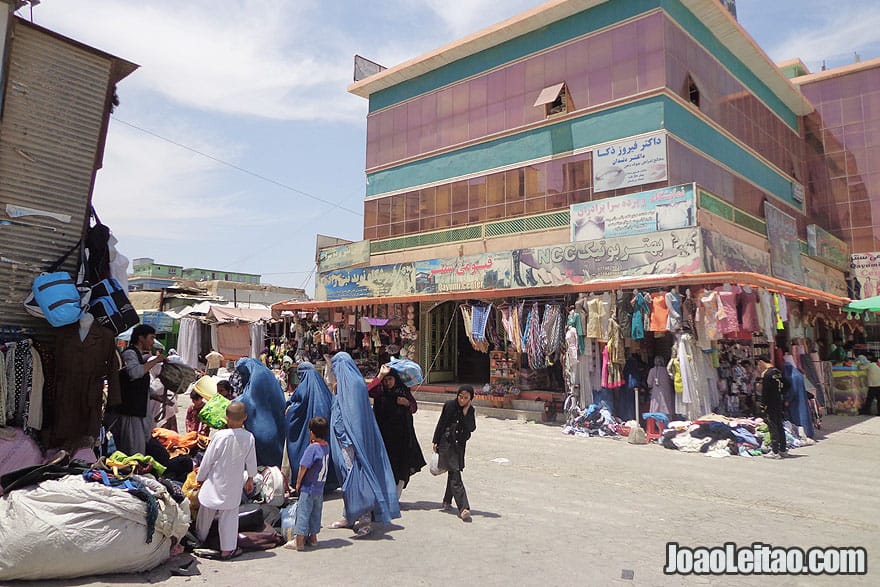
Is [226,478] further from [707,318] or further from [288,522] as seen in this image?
[707,318]

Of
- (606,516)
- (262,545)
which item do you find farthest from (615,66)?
(262,545)

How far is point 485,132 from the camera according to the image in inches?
696

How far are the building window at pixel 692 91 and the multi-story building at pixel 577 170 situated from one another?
3cm

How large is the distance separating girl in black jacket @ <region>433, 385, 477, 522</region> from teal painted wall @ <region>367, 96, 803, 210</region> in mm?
10780

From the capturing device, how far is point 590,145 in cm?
1533

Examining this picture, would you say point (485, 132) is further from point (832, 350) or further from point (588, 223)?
point (832, 350)

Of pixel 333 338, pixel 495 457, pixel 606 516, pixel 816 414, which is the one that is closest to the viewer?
pixel 606 516

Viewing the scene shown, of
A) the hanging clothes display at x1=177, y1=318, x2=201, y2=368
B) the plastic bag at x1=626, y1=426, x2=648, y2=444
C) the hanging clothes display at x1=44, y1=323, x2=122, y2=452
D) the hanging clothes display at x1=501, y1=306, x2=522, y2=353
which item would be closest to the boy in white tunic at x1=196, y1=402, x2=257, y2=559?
the hanging clothes display at x1=44, y1=323, x2=122, y2=452

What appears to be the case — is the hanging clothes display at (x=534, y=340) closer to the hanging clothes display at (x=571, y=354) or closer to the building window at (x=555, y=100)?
the hanging clothes display at (x=571, y=354)

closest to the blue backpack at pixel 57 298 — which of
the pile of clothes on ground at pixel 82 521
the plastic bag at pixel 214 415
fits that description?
the pile of clothes on ground at pixel 82 521

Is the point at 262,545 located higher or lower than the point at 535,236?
lower

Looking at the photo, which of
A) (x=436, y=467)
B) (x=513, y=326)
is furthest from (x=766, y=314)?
(x=436, y=467)

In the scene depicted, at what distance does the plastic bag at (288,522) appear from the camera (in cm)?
478

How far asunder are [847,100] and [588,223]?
50.7ft
